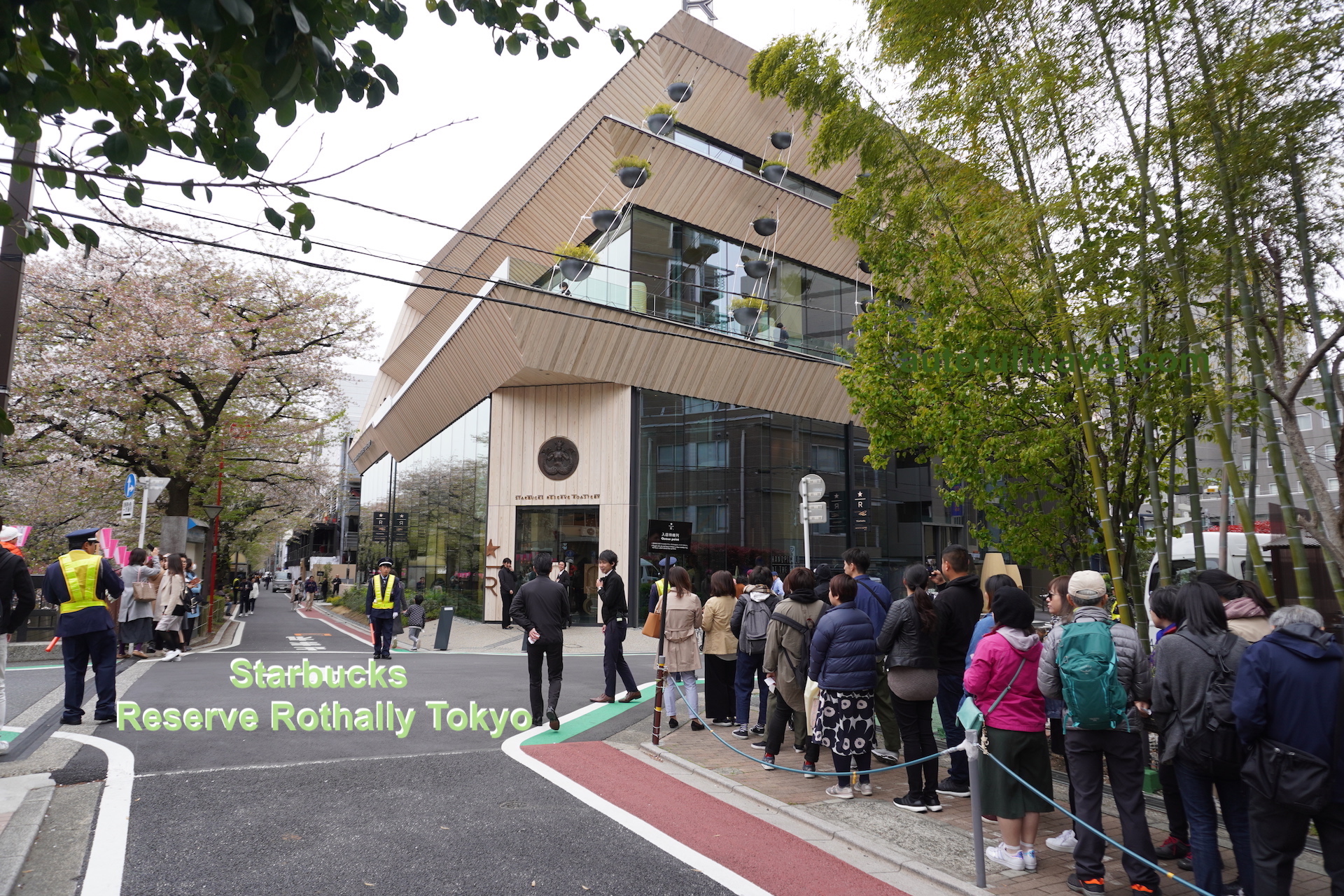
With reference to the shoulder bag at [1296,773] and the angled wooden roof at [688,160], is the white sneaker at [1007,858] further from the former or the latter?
the angled wooden roof at [688,160]

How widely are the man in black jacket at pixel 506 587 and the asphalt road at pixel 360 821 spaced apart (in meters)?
10.2

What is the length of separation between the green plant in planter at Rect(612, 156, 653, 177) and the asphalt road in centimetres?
1676

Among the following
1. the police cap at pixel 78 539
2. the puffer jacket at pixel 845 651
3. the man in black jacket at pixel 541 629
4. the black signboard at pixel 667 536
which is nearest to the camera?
the puffer jacket at pixel 845 651

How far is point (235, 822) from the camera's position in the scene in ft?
16.9

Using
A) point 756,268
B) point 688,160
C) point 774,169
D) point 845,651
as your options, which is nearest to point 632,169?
point 688,160

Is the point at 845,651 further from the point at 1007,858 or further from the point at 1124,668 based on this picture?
the point at 1124,668

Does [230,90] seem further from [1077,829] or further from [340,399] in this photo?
[340,399]

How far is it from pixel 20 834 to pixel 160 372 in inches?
660

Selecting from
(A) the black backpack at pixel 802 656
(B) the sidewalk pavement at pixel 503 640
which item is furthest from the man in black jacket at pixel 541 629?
(B) the sidewalk pavement at pixel 503 640

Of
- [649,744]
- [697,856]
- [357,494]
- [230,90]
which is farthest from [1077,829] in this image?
[357,494]

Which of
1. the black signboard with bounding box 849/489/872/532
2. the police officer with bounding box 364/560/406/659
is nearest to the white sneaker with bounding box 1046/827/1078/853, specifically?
the police officer with bounding box 364/560/406/659

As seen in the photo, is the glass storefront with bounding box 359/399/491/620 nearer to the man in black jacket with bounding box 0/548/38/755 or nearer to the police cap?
the police cap

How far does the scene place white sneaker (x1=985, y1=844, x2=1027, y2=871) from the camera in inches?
189

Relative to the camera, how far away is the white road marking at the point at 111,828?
165 inches
